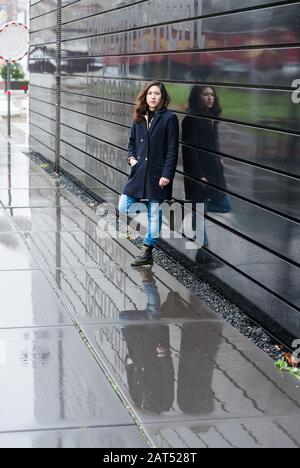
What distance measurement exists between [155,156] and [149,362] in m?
3.08

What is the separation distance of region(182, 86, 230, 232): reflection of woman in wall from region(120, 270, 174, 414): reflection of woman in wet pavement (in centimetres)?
124

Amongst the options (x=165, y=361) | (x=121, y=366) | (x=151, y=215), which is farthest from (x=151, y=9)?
(x=121, y=366)

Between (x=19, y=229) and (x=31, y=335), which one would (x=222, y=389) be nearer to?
(x=31, y=335)

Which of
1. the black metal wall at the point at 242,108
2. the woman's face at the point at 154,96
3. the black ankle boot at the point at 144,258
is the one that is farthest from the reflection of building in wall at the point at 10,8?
the black ankle boot at the point at 144,258

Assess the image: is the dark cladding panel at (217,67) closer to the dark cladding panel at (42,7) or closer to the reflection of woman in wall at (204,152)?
the reflection of woman in wall at (204,152)

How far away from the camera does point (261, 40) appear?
6.41 m

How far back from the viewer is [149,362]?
5520 mm

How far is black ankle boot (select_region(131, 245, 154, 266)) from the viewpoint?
8188 millimetres

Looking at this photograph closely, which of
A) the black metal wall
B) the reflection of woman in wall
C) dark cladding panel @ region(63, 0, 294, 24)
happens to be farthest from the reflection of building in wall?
the reflection of woman in wall

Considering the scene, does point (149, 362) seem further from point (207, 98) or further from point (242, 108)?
point (207, 98)

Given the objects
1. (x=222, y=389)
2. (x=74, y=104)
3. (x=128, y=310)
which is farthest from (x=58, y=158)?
(x=222, y=389)

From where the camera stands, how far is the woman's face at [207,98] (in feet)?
24.7

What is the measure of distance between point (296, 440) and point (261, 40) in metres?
3.33

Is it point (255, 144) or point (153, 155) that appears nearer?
point (255, 144)
